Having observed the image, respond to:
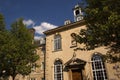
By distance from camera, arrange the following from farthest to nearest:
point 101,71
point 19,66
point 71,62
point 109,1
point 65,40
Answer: point 65,40, point 71,62, point 101,71, point 19,66, point 109,1

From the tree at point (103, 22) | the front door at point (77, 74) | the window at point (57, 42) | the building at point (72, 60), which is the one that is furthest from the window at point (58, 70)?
the tree at point (103, 22)

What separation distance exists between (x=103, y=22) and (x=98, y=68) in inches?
414

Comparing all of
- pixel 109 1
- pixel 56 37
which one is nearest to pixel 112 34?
pixel 109 1

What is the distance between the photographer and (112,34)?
8.88 meters

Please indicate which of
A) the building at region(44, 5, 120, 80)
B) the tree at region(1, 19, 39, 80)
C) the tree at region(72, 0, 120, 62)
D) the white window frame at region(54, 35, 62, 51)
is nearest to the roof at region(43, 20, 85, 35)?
→ the building at region(44, 5, 120, 80)

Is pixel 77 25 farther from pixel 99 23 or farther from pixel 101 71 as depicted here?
pixel 99 23

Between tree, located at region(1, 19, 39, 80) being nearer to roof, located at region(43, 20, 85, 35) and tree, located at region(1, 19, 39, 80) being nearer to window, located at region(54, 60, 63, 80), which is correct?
window, located at region(54, 60, 63, 80)

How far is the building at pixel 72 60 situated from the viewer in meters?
18.1

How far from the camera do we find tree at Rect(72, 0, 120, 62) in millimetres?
8406

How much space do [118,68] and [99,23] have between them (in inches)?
383

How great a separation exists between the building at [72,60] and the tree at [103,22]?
27.5 ft

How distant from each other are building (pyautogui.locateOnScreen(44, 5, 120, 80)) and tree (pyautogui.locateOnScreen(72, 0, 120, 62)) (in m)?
8.38

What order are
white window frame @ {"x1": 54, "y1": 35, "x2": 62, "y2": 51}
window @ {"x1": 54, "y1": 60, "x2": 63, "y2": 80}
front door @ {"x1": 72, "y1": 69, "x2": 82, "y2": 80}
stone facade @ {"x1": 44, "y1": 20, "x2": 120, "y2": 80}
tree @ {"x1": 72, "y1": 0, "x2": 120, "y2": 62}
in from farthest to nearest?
white window frame @ {"x1": 54, "y1": 35, "x2": 62, "y2": 51} < window @ {"x1": 54, "y1": 60, "x2": 63, "y2": 80} < front door @ {"x1": 72, "y1": 69, "x2": 82, "y2": 80} < stone facade @ {"x1": 44, "y1": 20, "x2": 120, "y2": 80} < tree @ {"x1": 72, "y1": 0, "x2": 120, "y2": 62}

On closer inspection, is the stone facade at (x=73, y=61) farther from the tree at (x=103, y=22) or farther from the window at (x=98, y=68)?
the tree at (x=103, y=22)
